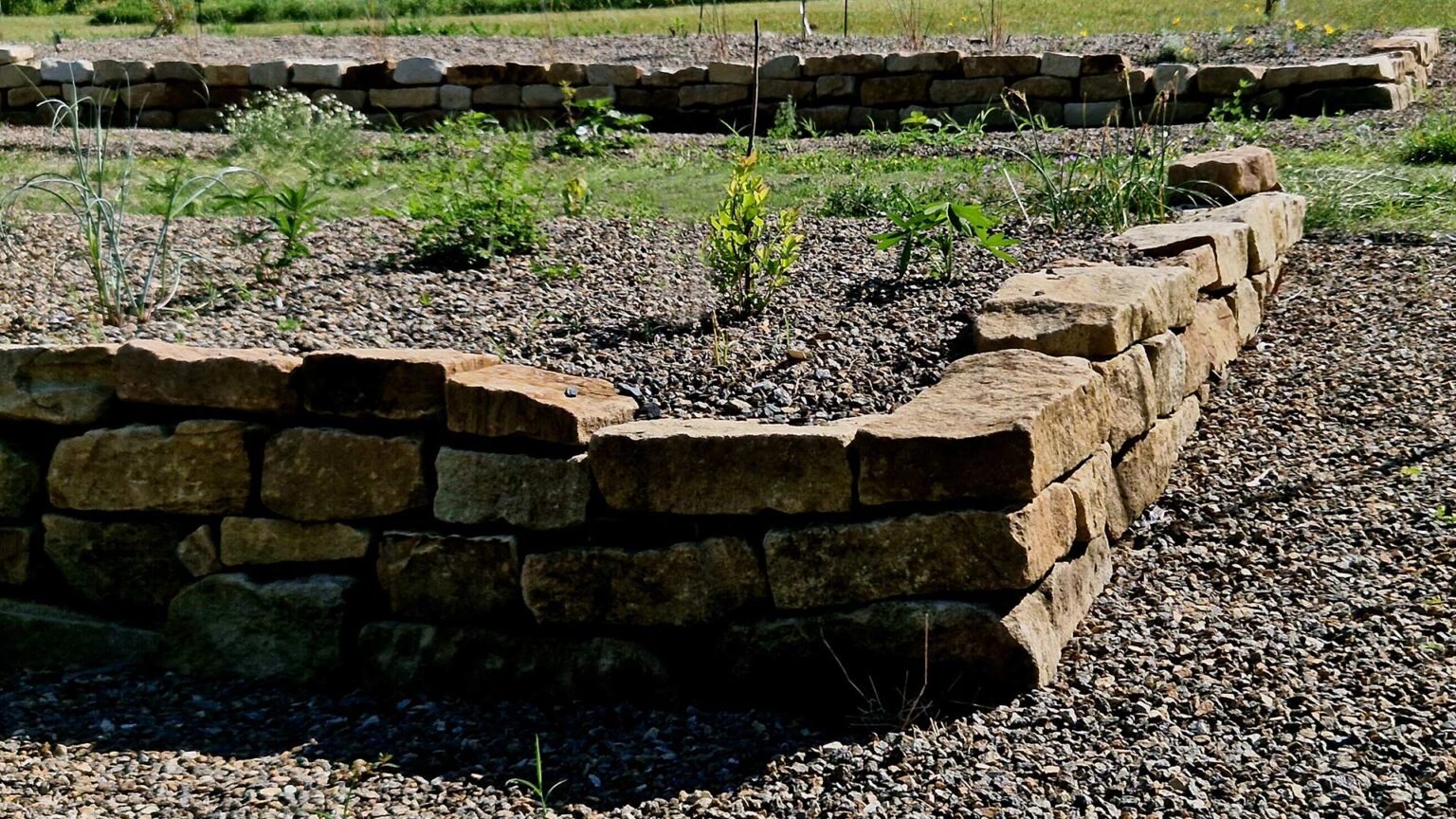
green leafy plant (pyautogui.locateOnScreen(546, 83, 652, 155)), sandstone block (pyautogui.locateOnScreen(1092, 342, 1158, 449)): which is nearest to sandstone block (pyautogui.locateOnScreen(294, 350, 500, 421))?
sandstone block (pyautogui.locateOnScreen(1092, 342, 1158, 449))

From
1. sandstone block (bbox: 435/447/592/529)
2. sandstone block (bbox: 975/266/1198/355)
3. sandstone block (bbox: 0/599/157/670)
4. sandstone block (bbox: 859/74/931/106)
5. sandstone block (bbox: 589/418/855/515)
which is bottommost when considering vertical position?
sandstone block (bbox: 0/599/157/670)

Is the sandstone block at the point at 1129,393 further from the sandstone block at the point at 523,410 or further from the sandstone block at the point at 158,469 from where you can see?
the sandstone block at the point at 158,469

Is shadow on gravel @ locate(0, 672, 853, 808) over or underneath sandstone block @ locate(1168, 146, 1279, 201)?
underneath

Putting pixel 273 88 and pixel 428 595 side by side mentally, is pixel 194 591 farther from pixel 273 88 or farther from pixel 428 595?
pixel 273 88

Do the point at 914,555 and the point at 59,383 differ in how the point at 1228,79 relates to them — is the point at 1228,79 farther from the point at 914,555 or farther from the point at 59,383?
the point at 59,383

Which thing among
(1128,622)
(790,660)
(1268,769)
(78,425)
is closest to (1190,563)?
(1128,622)

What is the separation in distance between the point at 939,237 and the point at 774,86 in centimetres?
585

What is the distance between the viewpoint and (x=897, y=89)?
10680mm

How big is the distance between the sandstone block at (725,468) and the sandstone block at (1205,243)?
2.12m

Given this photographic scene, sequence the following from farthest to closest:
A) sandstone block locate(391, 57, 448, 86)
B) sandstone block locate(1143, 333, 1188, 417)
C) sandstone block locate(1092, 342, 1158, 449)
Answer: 1. sandstone block locate(391, 57, 448, 86)
2. sandstone block locate(1143, 333, 1188, 417)
3. sandstone block locate(1092, 342, 1158, 449)

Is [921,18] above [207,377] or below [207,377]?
above

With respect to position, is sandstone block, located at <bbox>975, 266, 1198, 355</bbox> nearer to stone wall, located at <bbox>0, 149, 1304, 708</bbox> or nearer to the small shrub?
stone wall, located at <bbox>0, 149, 1304, 708</bbox>

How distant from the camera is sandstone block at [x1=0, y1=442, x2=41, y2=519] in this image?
4.41m

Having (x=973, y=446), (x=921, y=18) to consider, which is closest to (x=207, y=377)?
(x=973, y=446)
